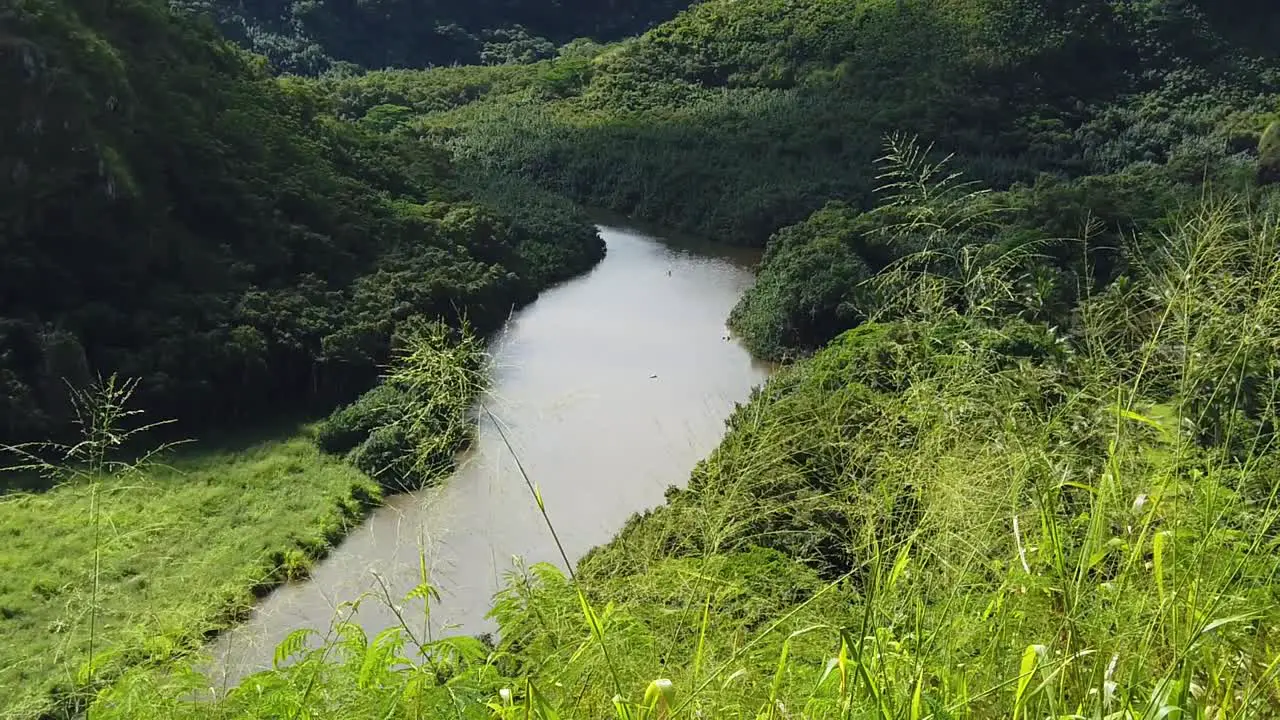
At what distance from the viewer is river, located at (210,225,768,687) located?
523 inches

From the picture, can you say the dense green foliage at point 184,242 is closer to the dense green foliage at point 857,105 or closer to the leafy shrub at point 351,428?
the leafy shrub at point 351,428

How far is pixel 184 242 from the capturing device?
2461 centimetres

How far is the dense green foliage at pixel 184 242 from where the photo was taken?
21453mm

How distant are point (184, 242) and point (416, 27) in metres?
47.0

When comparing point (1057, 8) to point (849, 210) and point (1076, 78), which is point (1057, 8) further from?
point (849, 210)

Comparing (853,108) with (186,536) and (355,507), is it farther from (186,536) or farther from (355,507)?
(186,536)

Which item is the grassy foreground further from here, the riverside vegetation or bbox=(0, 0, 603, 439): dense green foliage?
bbox=(0, 0, 603, 439): dense green foliage

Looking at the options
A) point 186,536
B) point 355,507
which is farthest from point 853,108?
point 186,536

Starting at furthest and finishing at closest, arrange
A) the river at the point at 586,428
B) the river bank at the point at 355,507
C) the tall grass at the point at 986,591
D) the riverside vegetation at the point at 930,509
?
the river at the point at 586,428
the river bank at the point at 355,507
the riverside vegetation at the point at 930,509
the tall grass at the point at 986,591

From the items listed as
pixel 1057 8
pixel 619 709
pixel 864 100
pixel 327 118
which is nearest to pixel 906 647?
pixel 619 709

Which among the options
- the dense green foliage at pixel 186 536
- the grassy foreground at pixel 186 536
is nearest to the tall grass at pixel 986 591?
the dense green foliage at pixel 186 536

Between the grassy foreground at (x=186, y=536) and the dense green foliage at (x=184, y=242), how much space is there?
6.89ft

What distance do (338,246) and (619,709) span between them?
25.2 meters

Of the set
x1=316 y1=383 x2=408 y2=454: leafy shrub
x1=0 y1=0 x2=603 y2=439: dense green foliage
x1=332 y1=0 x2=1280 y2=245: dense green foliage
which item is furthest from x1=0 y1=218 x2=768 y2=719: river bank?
x1=332 y1=0 x2=1280 y2=245: dense green foliage
